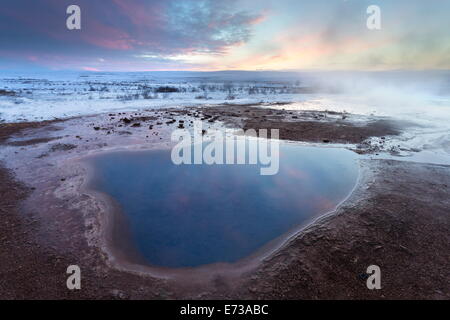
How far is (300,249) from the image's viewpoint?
4.75m

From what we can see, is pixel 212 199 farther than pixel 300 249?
Yes

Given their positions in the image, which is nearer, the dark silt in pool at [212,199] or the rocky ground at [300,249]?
the rocky ground at [300,249]

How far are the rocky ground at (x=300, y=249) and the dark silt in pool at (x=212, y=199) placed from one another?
21.6 inches

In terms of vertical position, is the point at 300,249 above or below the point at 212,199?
below

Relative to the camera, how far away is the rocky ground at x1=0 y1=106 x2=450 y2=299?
382 centimetres

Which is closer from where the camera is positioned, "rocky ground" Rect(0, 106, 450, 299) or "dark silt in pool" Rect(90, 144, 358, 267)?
"rocky ground" Rect(0, 106, 450, 299)

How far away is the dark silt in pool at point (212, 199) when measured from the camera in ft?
16.2

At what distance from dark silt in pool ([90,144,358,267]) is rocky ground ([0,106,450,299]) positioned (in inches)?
21.6

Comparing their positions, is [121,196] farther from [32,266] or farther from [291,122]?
[291,122]

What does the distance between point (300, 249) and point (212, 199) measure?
2798 millimetres

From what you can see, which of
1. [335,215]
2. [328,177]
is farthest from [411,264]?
[328,177]

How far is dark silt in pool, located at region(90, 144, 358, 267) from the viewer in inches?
195

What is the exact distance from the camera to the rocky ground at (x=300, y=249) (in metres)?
3.82

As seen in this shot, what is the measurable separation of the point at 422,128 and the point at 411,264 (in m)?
14.8
